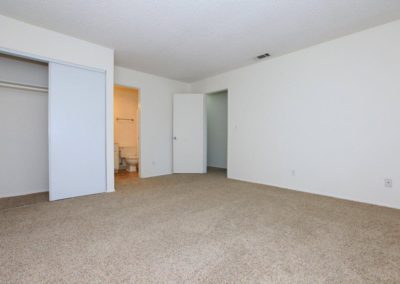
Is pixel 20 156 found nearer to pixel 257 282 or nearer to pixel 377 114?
pixel 257 282

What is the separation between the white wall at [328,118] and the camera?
2695 millimetres

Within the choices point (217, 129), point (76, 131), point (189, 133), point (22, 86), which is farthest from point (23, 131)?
point (217, 129)

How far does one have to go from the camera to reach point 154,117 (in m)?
4.96

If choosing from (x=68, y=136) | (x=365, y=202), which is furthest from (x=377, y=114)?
(x=68, y=136)

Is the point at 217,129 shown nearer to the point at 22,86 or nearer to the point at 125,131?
the point at 125,131

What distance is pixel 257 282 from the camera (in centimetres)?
129

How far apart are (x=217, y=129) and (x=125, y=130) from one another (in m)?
2.78

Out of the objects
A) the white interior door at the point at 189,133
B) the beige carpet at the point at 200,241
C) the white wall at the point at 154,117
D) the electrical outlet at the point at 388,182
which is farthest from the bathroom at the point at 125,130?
the electrical outlet at the point at 388,182

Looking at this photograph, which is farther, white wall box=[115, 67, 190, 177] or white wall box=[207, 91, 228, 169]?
white wall box=[207, 91, 228, 169]

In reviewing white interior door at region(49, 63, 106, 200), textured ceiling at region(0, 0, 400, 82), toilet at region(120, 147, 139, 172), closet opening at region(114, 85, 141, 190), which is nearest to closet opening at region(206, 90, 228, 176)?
toilet at region(120, 147, 139, 172)

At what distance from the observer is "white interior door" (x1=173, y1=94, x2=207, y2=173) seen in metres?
5.27

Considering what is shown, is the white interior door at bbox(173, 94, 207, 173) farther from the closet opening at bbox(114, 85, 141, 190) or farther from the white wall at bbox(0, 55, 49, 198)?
the white wall at bbox(0, 55, 49, 198)

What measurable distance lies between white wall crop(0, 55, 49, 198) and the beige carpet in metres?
0.90

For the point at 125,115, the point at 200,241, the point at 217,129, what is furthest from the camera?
the point at 217,129
